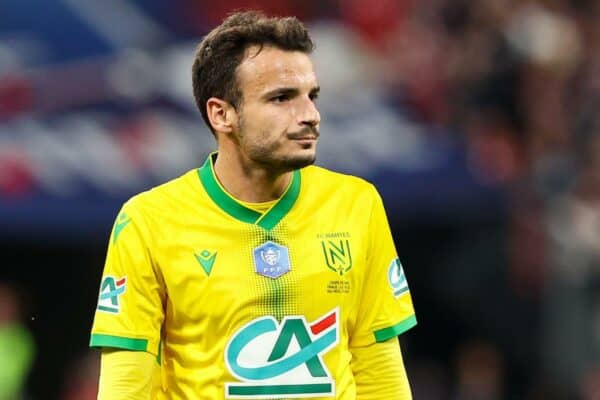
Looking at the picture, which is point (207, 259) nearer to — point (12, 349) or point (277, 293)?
point (277, 293)

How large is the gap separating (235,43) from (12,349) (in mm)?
6591

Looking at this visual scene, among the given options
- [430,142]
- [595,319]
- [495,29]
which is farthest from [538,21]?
[595,319]

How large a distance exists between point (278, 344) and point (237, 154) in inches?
25.5

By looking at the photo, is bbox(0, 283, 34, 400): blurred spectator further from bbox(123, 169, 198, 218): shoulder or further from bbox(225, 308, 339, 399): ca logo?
bbox(225, 308, 339, 399): ca logo

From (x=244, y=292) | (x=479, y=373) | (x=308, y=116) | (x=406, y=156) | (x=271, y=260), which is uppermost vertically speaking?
(x=406, y=156)

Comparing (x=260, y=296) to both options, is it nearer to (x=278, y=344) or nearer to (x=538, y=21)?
(x=278, y=344)

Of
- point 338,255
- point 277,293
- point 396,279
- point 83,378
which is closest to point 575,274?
point 83,378

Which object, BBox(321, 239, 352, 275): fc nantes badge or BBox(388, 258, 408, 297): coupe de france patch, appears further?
BBox(388, 258, 408, 297): coupe de france patch

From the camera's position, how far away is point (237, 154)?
5.06 m

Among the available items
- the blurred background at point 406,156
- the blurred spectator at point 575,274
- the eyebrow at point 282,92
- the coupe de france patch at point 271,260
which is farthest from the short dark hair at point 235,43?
the blurred spectator at point 575,274

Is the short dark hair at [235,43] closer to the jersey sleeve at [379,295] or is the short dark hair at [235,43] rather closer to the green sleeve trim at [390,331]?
the jersey sleeve at [379,295]

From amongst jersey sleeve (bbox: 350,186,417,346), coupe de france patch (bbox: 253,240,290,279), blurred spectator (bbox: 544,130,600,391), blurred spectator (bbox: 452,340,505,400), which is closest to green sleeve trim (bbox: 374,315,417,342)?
jersey sleeve (bbox: 350,186,417,346)

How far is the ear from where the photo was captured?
5.00 m

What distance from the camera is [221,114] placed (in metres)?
5.03
